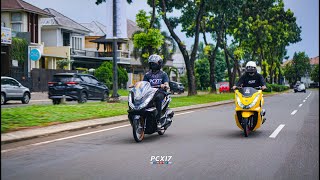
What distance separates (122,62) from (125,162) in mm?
52839

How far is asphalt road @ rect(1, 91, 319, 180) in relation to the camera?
218 inches

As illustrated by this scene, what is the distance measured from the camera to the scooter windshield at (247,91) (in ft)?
33.5

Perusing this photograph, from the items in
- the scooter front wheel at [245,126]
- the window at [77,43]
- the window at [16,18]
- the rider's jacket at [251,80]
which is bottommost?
the scooter front wheel at [245,126]

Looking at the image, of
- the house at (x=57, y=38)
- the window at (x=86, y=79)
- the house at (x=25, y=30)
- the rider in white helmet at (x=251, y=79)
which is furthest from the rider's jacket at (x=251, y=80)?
the house at (x=57, y=38)

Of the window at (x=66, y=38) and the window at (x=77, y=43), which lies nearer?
the window at (x=66, y=38)

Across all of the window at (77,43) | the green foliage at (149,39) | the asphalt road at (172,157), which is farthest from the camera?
the window at (77,43)

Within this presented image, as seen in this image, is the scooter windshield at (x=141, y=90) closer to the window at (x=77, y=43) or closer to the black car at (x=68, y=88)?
the black car at (x=68, y=88)

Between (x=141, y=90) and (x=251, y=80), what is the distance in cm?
321

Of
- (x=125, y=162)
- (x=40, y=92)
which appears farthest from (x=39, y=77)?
(x=125, y=162)

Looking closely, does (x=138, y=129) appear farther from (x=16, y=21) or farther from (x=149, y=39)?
(x=16, y=21)

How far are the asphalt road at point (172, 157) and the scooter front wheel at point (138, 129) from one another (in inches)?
6.4

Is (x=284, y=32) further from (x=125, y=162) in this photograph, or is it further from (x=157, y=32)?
(x=125, y=162)

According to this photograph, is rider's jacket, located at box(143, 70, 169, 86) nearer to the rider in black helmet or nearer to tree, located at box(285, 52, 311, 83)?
the rider in black helmet

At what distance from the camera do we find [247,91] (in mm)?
10297
